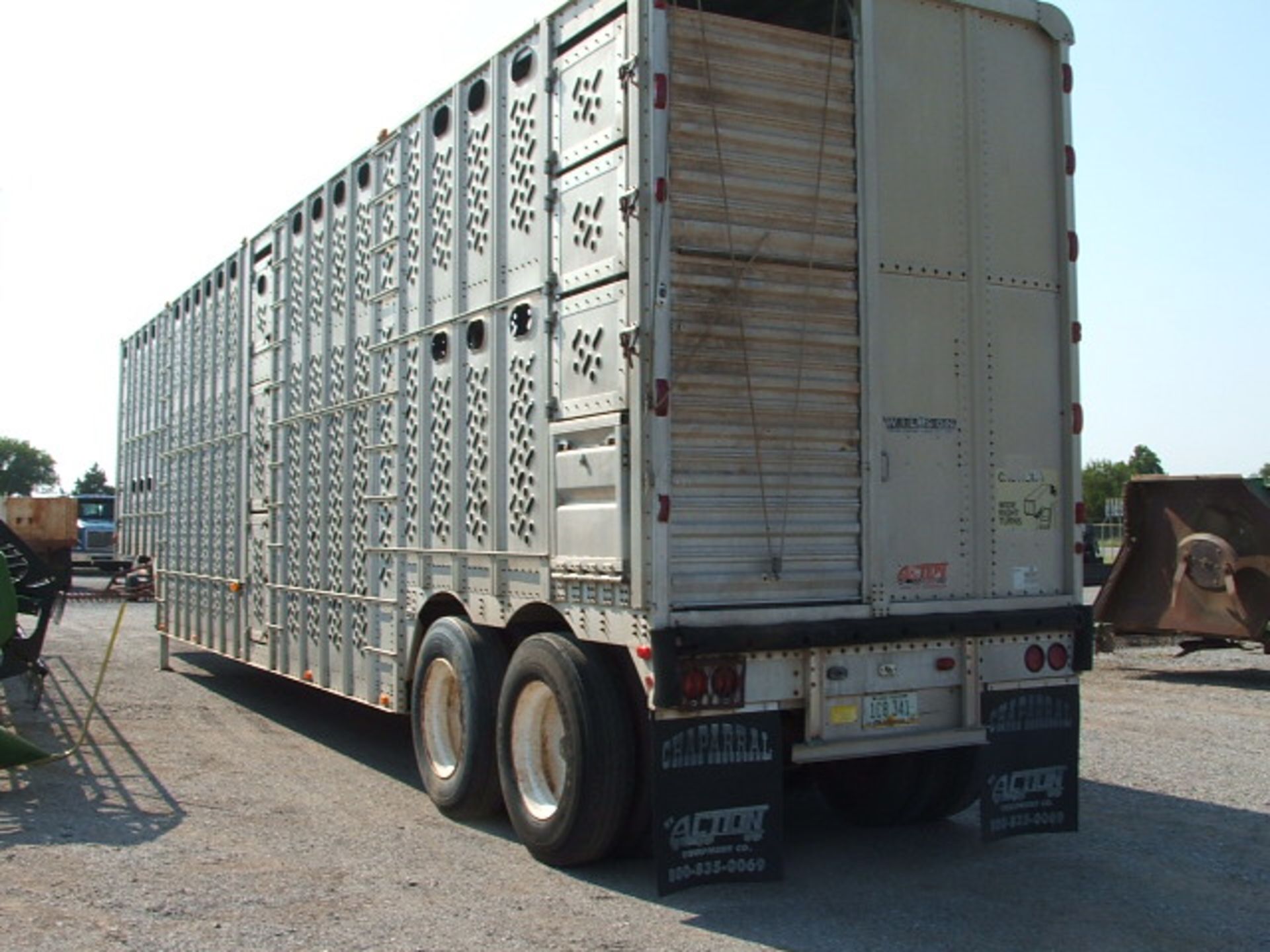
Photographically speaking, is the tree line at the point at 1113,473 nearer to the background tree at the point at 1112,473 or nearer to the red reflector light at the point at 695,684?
the background tree at the point at 1112,473

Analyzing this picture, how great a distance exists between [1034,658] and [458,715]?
3.14 meters

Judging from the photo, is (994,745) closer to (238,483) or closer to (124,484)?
(238,483)

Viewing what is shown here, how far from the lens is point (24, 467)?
131 m

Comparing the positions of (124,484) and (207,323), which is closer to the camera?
(207,323)

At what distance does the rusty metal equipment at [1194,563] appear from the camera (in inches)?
527

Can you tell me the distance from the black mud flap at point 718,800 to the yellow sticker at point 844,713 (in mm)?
308

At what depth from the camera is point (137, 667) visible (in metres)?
15.3

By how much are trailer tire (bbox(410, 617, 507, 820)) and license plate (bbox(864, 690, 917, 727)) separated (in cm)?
199

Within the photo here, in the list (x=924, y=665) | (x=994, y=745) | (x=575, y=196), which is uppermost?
(x=575, y=196)

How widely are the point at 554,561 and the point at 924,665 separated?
1.81 metres

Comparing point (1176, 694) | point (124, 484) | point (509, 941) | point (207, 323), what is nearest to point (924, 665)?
point (509, 941)

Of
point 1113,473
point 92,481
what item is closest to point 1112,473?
point 1113,473

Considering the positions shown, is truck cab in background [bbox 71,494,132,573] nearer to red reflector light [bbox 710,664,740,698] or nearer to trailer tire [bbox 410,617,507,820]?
trailer tire [bbox 410,617,507,820]

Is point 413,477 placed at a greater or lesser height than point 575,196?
lesser
